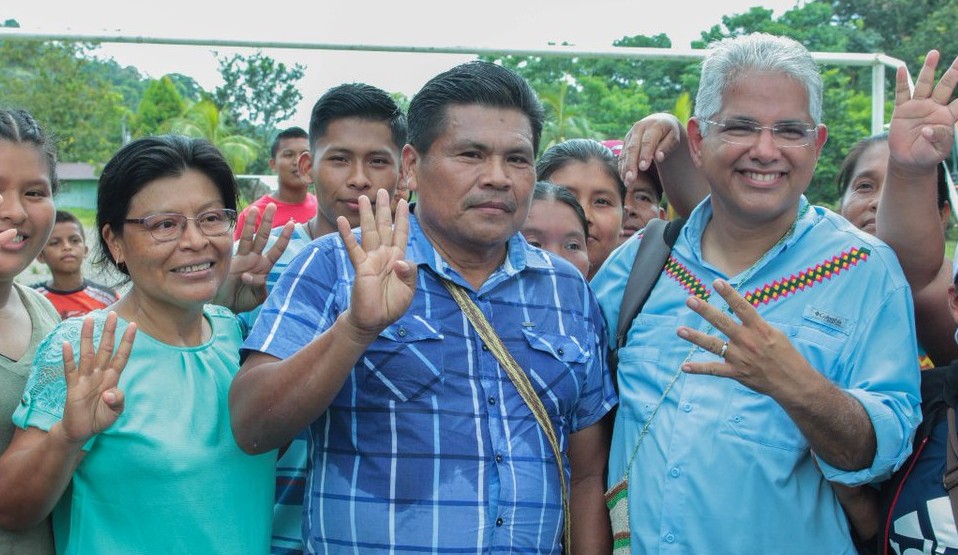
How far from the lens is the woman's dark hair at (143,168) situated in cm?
280

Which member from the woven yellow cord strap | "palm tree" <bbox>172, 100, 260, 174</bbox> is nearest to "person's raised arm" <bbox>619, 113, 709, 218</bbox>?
the woven yellow cord strap

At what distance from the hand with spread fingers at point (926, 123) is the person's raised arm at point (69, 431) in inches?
87.0

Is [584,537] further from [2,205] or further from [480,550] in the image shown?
[2,205]

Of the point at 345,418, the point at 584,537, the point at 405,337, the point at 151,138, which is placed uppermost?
the point at 151,138

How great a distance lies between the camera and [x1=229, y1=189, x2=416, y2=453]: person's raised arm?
2225 millimetres

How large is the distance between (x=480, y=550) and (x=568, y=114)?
29502 millimetres

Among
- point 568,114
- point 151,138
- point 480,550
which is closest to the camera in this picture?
point 480,550

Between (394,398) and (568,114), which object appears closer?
(394,398)

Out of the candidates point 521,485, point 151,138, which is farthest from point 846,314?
point 151,138

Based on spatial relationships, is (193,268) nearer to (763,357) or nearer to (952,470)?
(763,357)

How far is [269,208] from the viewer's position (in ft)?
10.0

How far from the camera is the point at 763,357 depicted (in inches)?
91.0

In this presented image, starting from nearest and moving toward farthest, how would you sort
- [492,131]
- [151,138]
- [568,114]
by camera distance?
[492,131] → [151,138] → [568,114]

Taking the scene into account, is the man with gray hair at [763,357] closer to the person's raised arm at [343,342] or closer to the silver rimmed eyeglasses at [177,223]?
the person's raised arm at [343,342]
